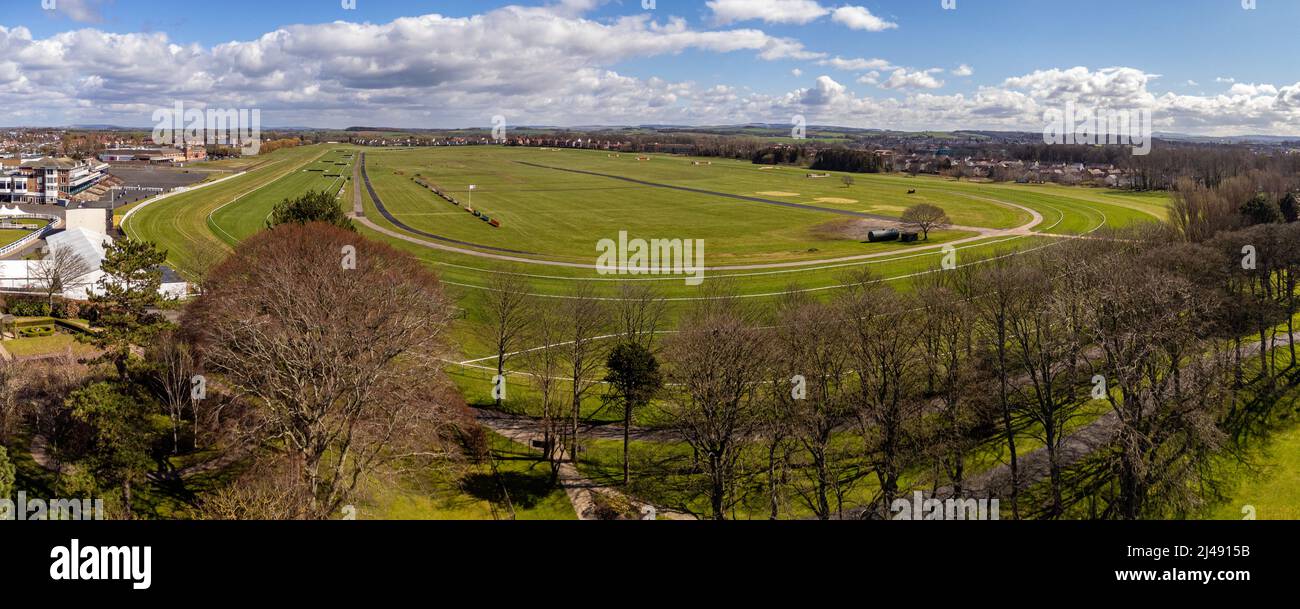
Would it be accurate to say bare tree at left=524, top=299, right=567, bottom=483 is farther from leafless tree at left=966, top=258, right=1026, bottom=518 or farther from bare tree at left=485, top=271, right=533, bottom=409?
leafless tree at left=966, top=258, right=1026, bottom=518

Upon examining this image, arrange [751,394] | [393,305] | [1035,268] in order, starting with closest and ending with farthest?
1. [751,394]
2. [393,305]
3. [1035,268]

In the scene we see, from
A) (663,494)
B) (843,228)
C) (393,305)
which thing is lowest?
(663,494)

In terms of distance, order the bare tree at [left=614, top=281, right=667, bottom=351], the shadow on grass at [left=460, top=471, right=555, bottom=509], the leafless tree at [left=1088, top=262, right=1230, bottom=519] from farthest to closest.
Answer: the bare tree at [left=614, top=281, right=667, bottom=351] < the shadow on grass at [left=460, top=471, right=555, bottom=509] < the leafless tree at [left=1088, top=262, right=1230, bottom=519]

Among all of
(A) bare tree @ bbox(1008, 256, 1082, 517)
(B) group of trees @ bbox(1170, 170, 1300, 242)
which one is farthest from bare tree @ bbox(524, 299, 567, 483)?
(B) group of trees @ bbox(1170, 170, 1300, 242)

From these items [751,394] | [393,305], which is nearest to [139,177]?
[393,305]

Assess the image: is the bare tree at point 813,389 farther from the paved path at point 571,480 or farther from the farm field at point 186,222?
the farm field at point 186,222

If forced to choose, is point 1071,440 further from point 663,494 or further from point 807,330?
point 663,494
